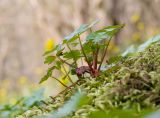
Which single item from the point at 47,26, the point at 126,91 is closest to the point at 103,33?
the point at 126,91

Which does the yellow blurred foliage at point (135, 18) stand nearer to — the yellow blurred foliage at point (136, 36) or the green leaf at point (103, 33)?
the yellow blurred foliage at point (136, 36)

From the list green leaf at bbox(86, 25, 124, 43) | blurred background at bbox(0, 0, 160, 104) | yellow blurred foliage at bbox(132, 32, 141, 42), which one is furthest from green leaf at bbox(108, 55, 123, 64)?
yellow blurred foliage at bbox(132, 32, 141, 42)

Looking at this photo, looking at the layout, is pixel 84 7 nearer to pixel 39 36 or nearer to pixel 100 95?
pixel 39 36

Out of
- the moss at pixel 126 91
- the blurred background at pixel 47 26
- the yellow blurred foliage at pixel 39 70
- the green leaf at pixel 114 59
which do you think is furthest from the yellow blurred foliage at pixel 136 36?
the moss at pixel 126 91

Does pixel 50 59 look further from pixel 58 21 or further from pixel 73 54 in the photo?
pixel 58 21

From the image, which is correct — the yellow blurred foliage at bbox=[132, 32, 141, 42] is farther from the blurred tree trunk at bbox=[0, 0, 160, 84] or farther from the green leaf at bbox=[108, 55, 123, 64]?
the green leaf at bbox=[108, 55, 123, 64]

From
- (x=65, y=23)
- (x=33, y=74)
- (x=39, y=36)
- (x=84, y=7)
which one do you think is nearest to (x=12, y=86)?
(x=33, y=74)
